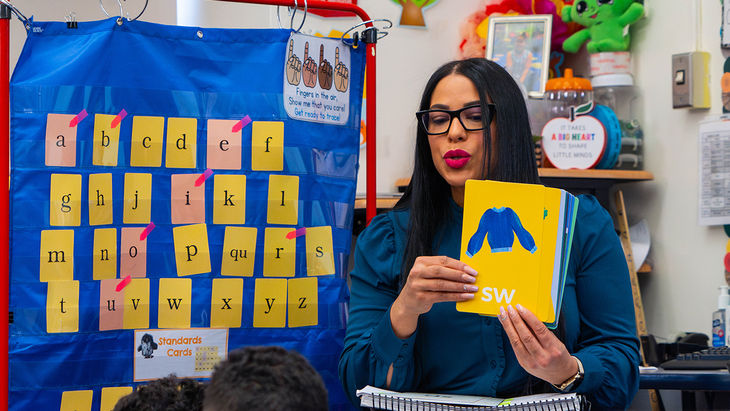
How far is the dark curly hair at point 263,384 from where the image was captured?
1.92ft

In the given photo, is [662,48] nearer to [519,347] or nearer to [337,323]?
[337,323]

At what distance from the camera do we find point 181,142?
Answer: 1879 millimetres

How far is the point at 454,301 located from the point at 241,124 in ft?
2.53

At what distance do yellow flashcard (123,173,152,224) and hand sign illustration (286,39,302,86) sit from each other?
429 mm

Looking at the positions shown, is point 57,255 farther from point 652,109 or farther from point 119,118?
point 652,109

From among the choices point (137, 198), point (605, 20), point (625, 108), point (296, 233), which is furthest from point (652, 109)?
point (137, 198)

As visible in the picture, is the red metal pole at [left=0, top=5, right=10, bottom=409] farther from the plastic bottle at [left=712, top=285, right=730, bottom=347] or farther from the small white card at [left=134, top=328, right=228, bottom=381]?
the plastic bottle at [left=712, top=285, right=730, bottom=347]

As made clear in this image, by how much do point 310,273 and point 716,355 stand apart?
1001 mm

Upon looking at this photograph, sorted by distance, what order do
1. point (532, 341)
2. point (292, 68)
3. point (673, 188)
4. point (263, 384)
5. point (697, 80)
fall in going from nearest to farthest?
point (263, 384) < point (532, 341) < point (292, 68) < point (697, 80) < point (673, 188)

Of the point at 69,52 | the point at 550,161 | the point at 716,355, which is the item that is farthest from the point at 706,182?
the point at 69,52

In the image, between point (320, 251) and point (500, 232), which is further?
point (320, 251)

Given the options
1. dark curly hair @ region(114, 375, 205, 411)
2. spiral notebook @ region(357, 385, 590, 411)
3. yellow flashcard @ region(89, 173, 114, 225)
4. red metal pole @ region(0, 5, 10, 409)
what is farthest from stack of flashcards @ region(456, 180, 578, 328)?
red metal pole @ region(0, 5, 10, 409)

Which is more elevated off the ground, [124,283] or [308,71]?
[308,71]

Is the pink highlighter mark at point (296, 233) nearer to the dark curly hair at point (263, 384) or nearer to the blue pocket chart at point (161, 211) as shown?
the blue pocket chart at point (161, 211)
